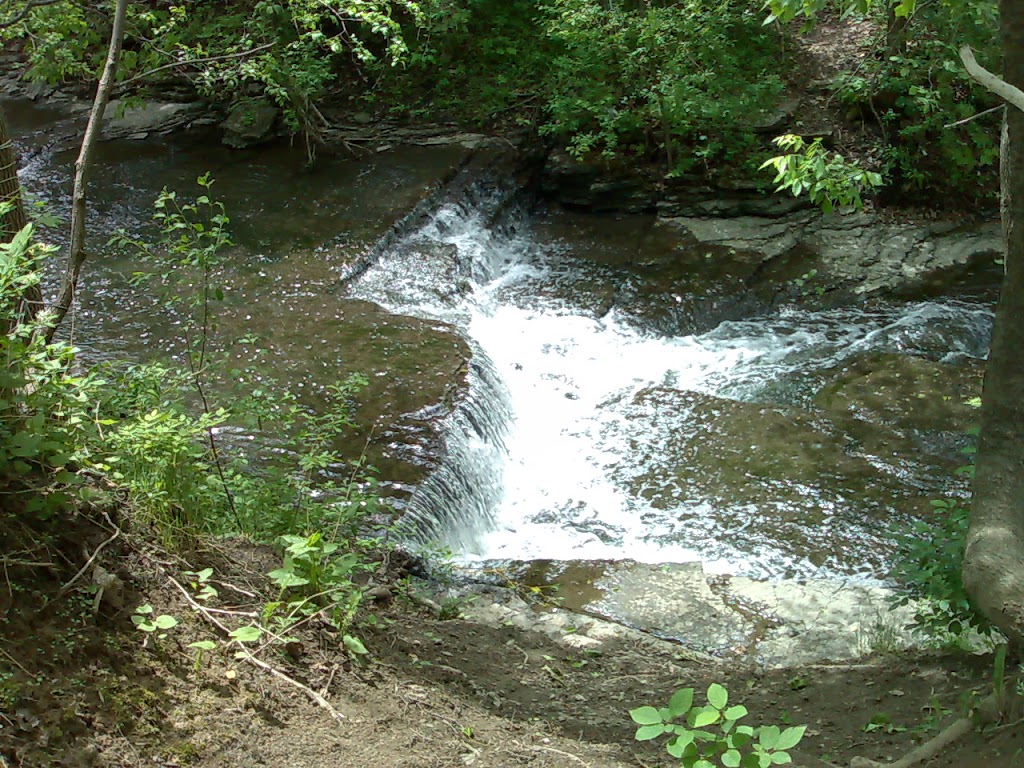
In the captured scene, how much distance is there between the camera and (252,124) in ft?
39.8

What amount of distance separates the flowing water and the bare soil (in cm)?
185

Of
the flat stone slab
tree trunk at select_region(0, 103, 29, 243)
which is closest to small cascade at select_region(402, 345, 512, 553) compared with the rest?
the flat stone slab

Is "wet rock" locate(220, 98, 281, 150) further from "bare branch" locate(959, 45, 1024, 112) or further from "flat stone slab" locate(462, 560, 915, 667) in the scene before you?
"bare branch" locate(959, 45, 1024, 112)

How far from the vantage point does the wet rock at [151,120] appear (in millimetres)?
12875

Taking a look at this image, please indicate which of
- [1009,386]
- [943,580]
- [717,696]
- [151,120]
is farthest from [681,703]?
[151,120]

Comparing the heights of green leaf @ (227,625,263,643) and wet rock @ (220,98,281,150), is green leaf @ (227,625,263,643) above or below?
below

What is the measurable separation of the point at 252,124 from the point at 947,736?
1152 centimetres

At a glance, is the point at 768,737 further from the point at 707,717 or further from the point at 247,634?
the point at 247,634

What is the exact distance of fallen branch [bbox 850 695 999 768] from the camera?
266cm

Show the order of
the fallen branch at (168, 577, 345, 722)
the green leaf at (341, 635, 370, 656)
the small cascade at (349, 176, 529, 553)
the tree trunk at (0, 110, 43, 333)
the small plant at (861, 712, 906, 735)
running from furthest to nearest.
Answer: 1. the small cascade at (349, 176, 529, 553)
2. the tree trunk at (0, 110, 43, 333)
3. the small plant at (861, 712, 906, 735)
4. the green leaf at (341, 635, 370, 656)
5. the fallen branch at (168, 577, 345, 722)

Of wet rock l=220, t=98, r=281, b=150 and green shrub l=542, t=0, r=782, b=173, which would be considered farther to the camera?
wet rock l=220, t=98, r=281, b=150

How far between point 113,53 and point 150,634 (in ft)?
9.48

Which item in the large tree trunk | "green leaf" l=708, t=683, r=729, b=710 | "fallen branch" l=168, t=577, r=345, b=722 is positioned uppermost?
the large tree trunk

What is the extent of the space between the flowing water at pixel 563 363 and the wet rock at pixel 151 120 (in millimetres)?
1570
